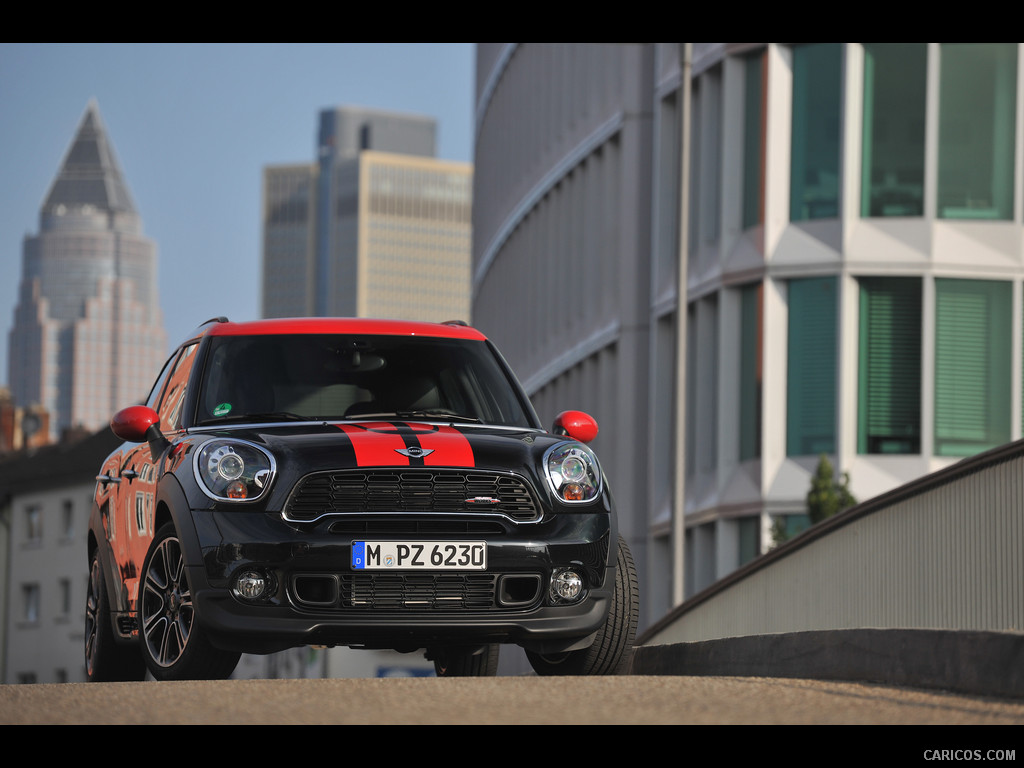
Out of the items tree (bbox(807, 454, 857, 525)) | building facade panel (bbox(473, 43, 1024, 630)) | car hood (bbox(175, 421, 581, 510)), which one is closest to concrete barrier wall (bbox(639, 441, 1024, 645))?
car hood (bbox(175, 421, 581, 510))

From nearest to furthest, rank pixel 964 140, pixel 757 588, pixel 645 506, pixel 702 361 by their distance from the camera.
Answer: pixel 757 588 < pixel 964 140 < pixel 702 361 < pixel 645 506

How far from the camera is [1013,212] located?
2944 centimetres

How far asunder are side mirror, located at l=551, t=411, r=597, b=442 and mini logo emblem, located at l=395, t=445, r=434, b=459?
114 centimetres

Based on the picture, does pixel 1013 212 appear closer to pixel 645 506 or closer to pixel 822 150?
pixel 822 150

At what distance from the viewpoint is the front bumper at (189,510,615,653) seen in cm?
824

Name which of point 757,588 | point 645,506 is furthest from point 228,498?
point 645,506

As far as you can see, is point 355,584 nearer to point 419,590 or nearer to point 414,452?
point 419,590

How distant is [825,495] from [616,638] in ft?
60.3

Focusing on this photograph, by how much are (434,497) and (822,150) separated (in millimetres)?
22331

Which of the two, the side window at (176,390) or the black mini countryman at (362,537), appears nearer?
the black mini countryman at (362,537)

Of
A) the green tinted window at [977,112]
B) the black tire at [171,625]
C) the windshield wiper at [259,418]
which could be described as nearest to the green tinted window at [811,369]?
the green tinted window at [977,112]

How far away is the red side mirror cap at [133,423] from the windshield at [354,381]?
0.79ft

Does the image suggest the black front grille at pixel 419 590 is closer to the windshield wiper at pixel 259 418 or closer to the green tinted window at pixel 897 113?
the windshield wiper at pixel 259 418

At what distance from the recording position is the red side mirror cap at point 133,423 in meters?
9.11
